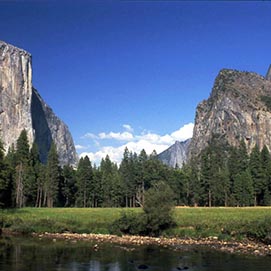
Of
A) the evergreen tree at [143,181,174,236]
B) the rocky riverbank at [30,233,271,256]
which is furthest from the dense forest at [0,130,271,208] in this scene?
the evergreen tree at [143,181,174,236]

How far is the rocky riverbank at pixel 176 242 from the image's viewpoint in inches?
1446

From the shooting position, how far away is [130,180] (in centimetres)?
11194

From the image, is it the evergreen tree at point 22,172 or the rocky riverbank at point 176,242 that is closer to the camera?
the rocky riverbank at point 176,242

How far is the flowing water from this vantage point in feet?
93.5

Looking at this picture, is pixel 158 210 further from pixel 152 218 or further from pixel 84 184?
pixel 84 184

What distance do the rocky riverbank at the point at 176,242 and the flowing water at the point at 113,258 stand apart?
6.32 feet

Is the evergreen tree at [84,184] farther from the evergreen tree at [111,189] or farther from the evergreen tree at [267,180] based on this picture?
the evergreen tree at [267,180]

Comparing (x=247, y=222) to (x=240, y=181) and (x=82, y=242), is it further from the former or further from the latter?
(x=240, y=181)

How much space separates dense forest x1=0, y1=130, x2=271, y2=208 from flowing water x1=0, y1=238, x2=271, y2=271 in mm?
51846

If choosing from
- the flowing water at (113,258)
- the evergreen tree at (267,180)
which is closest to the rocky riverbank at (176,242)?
the flowing water at (113,258)

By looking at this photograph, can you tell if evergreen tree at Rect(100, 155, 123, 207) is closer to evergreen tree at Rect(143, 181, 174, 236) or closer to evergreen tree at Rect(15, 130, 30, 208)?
evergreen tree at Rect(15, 130, 30, 208)

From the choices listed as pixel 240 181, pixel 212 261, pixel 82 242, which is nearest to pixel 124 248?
pixel 82 242

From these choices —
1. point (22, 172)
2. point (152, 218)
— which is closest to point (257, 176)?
point (22, 172)

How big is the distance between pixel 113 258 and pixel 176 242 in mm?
11075
